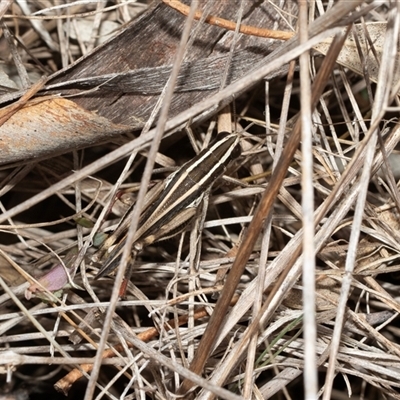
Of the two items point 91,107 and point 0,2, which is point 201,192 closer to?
point 91,107

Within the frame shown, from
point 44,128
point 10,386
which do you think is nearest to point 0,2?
point 44,128

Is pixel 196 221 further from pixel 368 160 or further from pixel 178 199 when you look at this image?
pixel 368 160

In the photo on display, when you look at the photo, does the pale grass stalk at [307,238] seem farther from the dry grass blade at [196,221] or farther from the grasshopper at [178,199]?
the grasshopper at [178,199]

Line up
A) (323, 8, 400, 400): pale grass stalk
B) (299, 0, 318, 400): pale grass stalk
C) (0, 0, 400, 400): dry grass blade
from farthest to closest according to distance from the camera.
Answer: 1. (0, 0, 400, 400): dry grass blade
2. (323, 8, 400, 400): pale grass stalk
3. (299, 0, 318, 400): pale grass stalk

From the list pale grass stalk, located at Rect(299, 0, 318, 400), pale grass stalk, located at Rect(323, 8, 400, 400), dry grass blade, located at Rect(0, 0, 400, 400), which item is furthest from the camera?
dry grass blade, located at Rect(0, 0, 400, 400)

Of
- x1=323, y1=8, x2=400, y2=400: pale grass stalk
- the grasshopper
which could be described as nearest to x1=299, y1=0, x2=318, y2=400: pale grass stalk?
x1=323, y1=8, x2=400, y2=400: pale grass stalk

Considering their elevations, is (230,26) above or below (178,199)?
above

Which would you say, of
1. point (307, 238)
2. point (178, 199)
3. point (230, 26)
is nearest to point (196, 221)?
point (178, 199)

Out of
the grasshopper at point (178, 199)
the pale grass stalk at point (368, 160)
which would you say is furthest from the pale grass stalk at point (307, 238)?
the grasshopper at point (178, 199)

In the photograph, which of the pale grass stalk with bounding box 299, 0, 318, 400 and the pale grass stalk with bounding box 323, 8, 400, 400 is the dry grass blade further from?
the pale grass stalk with bounding box 299, 0, 318, 400

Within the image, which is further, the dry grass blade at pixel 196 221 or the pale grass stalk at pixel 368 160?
the dry grass blade at pixel 196 221

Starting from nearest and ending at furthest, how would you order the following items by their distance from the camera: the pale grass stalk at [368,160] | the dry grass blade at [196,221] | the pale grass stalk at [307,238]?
the pale grass stalk at [307,238]
the pale grass stalk at [368,160]
the dry grass blade at [196,221]
